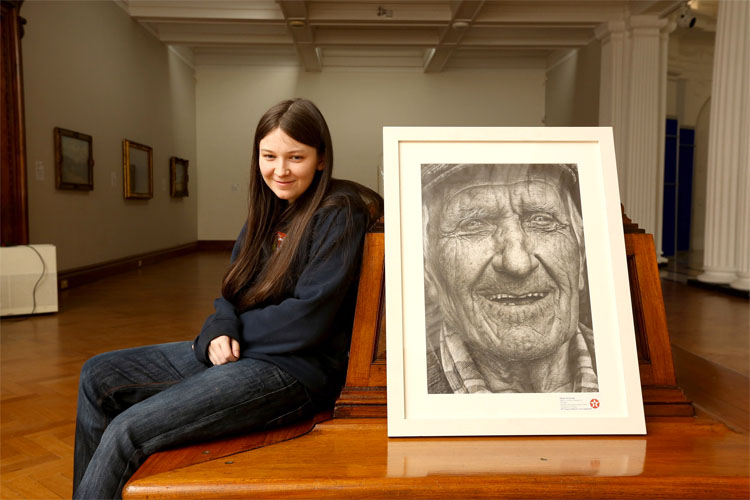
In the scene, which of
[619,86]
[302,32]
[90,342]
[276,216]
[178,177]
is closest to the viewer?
[276,216]

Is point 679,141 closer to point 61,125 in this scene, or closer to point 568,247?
point 61,125

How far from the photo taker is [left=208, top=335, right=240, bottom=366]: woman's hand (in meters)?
1.46

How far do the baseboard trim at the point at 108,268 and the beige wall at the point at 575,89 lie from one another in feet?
28.3

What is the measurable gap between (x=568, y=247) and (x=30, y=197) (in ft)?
24.0

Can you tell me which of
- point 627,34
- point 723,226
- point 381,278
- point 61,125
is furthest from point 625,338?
point 627,34

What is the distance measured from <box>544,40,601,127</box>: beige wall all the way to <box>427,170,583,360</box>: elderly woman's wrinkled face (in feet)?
33.5

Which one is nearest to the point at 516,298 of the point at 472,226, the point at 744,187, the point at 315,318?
the point at 472,226

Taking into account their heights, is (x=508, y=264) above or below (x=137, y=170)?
below

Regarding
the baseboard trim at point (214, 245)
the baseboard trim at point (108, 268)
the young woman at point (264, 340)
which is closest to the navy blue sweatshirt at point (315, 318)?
the young woman at point (264, 340)

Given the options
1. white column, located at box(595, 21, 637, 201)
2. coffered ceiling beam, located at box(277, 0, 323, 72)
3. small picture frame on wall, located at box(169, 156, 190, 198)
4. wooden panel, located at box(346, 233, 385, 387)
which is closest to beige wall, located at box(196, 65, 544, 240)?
coffered ceiling beam, located at box(277, 0, 323, 72)

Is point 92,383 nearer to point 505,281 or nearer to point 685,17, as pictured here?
point 505,281

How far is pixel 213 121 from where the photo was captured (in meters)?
14.7

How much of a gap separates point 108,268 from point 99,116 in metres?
2.33

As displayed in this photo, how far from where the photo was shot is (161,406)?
1.30m
